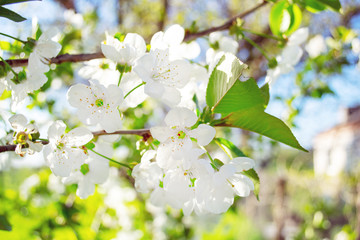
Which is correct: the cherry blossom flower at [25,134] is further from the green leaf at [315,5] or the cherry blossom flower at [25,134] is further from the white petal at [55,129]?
the green leaf at [315,5]

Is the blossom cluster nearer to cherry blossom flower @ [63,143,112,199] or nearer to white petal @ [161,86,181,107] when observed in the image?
white petal @ [161,86,181,107]

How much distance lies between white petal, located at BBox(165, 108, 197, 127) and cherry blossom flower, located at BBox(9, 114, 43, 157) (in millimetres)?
200

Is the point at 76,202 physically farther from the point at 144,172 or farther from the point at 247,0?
the point at 247,0

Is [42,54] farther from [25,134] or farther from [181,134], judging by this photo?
[181,134]

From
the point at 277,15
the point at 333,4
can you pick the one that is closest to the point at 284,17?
the point at 277,15

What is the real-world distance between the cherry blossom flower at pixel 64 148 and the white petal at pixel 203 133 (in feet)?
0.53

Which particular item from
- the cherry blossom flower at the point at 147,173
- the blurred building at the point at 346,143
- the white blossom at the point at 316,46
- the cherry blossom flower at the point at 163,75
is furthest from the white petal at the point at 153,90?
the blurred building at the point at 346,143

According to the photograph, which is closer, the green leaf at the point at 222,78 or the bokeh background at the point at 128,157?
the green leaf at the point at 222,78

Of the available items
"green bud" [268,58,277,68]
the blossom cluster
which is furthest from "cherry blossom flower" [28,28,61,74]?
"green bud" [268,58,277,68]

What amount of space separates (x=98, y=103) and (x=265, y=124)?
27 centimetres

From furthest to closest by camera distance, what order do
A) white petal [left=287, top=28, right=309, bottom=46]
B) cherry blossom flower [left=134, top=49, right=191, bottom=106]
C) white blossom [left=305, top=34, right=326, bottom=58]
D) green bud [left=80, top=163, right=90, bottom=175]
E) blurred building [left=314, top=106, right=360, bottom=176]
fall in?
blurred building [left=314, top=106, right=360, bottom=176] → white blossom [left=305, top=34, right=326, bottom=58] → white petal [left=287, top=28, right=309, bottom=46] → green bud [left=80, top=163, right=90, bottom=175] → cherry blossom flower [left=134, top=49, right=191, bottom=106]

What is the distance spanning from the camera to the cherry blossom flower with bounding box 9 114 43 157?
0.51 m

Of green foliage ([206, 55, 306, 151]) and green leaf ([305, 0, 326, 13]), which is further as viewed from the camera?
green leaf ([305, 0, 326, 13])

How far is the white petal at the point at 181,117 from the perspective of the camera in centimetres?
51
